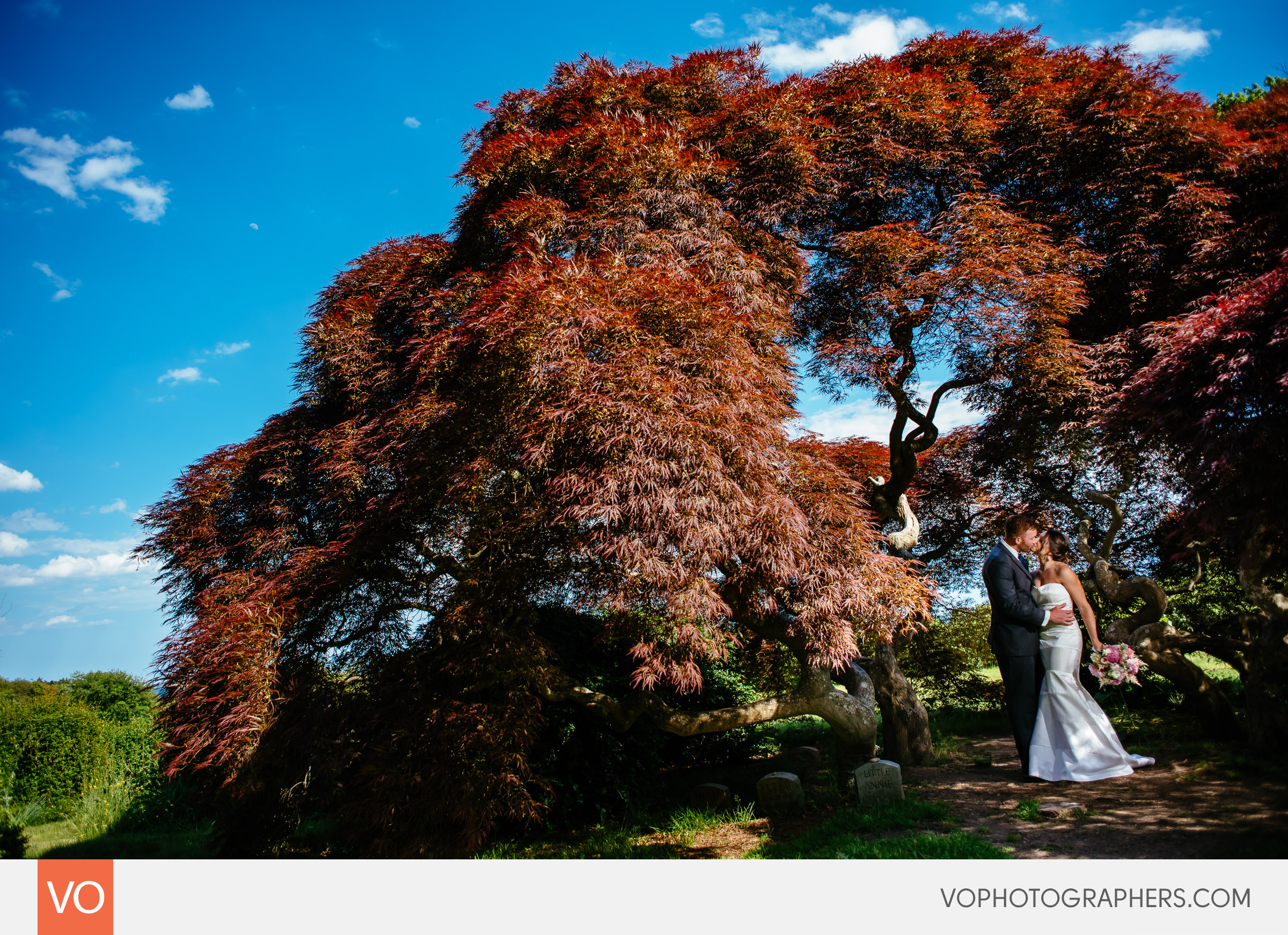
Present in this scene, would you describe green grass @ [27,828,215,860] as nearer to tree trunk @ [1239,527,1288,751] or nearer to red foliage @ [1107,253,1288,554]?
red foliage @ [1107,253,1288,554]

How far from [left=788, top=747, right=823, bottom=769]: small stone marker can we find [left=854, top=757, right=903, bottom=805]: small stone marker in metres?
2.12

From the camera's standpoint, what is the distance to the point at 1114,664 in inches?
192

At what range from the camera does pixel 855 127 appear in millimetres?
7145

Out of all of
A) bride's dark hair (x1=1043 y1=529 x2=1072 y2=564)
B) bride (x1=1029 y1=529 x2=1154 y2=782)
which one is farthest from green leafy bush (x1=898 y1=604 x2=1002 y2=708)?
bride (x1=1029 y1=529 x2=1154 y2=782)

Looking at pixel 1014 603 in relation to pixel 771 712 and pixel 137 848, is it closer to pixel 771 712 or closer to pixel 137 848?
pixel 771 712

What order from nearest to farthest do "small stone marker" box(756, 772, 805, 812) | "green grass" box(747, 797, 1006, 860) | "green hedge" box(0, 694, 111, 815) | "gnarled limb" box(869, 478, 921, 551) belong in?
"green grass" box(747, 797, 1006, 860) < "small stone marker" box(756, 772, 805, 812) < "gnarled limb" box(869, 478, 921, 551) < "green hedge" box(0, 694, 111, 815)

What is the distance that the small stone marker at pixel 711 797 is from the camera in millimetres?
5820

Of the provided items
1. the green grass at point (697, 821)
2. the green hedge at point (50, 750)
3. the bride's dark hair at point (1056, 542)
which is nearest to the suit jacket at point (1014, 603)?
the bride's dark hair at point (1056, 542)

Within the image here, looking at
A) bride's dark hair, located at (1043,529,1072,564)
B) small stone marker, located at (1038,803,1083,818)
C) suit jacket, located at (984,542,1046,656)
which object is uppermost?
bride's dark hair, located at (1043,529,1072,564)

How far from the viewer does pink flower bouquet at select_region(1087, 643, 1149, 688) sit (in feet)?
15.9

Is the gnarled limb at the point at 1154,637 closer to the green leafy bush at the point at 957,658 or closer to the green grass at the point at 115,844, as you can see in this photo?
the green leafy bush at the point at 957,658

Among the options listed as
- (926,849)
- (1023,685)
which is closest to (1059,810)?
(1023,685)

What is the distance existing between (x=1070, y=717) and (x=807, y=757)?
11.1 ft

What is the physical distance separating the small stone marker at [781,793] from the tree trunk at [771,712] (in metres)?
0.50
